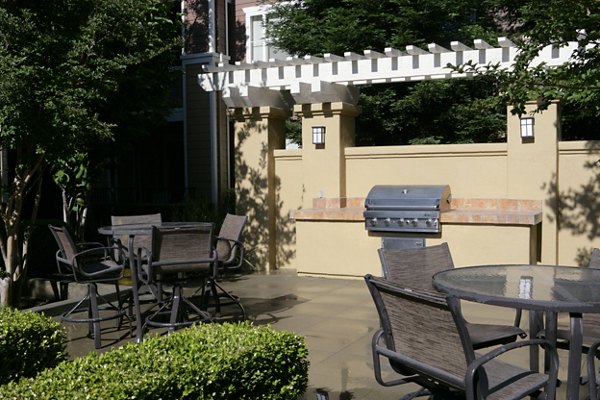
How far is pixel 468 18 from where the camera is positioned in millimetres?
14367

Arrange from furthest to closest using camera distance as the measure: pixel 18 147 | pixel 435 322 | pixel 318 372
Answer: pixel 18 147
pixel 318 372
pixel 435 322

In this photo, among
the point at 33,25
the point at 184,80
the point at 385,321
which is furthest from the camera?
the point at 184,80

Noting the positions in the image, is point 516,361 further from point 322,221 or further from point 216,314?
point 322,221

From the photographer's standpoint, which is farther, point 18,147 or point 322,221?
point 322,221

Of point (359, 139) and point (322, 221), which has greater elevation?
point (359, 139)

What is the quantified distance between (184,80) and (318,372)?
10994 millimetres

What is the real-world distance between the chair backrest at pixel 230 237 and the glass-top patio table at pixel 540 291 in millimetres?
3198

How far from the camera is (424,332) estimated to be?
3256 mm

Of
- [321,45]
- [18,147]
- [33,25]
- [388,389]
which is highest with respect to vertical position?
[321,45]

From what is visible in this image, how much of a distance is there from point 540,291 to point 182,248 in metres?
3.42

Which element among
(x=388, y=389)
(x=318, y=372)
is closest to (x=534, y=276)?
(x=388, y=389)

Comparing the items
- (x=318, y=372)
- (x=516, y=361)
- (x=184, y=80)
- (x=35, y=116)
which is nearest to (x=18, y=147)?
(x=35, y=116)

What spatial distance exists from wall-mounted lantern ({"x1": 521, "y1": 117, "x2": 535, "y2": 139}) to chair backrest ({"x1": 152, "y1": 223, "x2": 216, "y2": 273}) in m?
5.33

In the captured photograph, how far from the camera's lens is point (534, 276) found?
434 cm
